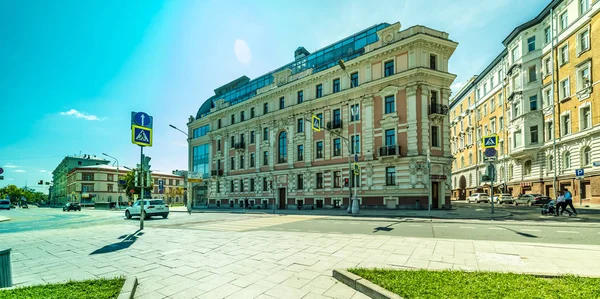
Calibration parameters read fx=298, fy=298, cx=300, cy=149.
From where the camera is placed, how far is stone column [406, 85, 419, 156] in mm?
26719

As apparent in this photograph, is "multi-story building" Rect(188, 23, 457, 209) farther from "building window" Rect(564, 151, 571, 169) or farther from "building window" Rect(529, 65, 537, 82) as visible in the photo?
"building window" Rect(529, 65, 537, 82)

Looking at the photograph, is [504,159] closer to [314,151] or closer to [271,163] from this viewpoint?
[314,151]

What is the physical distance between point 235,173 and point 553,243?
40.1 metres

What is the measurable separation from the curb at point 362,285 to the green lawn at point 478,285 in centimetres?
13

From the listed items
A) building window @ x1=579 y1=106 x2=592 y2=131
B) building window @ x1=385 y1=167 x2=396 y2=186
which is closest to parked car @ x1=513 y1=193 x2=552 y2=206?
building window @ x1=579 y1=106 x2=592 y2=131

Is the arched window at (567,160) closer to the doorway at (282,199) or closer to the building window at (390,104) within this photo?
the building window at (390,104)

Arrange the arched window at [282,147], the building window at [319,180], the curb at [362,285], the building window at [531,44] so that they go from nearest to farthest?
1. the curb at [362,285]
2. the building window at [319,180]
3. the building window at [531,44]
4. the arched window at [282,147]

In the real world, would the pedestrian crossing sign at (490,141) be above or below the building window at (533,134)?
below

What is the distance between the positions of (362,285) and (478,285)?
1.63 m

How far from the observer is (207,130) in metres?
52.1

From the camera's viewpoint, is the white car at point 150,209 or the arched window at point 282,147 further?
the arched window at point 282,147

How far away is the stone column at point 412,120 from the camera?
87.7 feet

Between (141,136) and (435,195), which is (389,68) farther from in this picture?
(141,136)

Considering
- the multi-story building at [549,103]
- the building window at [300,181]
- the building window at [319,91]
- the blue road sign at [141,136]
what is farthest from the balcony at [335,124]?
the multi-story building at [549,103]
